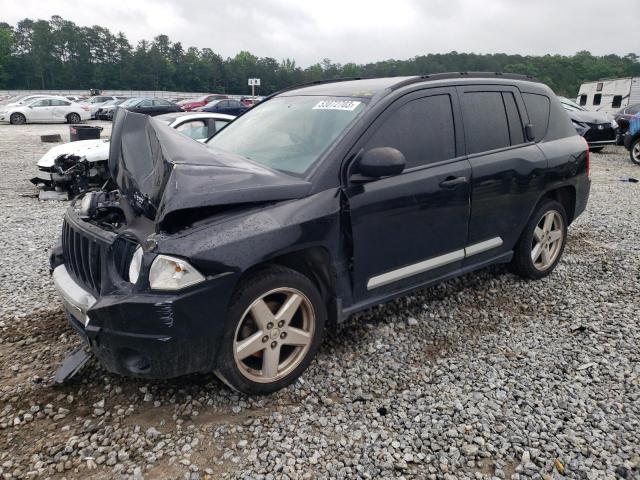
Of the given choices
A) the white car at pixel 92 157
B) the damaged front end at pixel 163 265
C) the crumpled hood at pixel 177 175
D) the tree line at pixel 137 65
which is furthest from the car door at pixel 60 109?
the tree line at pixel 137 65

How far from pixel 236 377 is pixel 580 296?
3.31 metres

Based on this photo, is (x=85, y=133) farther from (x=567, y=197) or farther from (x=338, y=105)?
(x=567, y=197)

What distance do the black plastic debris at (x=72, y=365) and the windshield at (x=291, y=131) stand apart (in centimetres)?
165

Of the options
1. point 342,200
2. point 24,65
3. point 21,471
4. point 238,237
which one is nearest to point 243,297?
point 238,237

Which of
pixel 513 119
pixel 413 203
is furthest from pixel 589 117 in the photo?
pixel 413 203

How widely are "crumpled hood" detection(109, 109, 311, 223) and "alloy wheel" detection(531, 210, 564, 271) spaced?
2.71m

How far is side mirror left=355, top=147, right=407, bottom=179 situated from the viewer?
292 cm

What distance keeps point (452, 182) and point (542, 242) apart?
166 centimetres

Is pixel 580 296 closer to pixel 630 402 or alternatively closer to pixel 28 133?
pixel 630 402

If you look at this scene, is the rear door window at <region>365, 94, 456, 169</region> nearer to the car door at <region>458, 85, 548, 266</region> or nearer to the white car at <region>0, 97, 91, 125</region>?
the car door at <region>458, 85, 548, 266</region>

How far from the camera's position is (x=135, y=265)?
2.53 m

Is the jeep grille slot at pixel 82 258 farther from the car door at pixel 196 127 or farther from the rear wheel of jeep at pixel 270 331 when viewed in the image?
the car door at pixel 196 127

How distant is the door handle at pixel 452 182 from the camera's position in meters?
3.46

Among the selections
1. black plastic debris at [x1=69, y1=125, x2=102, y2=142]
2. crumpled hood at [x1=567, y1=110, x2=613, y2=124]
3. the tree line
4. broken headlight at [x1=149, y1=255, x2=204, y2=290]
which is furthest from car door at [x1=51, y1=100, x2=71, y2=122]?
the tree line
